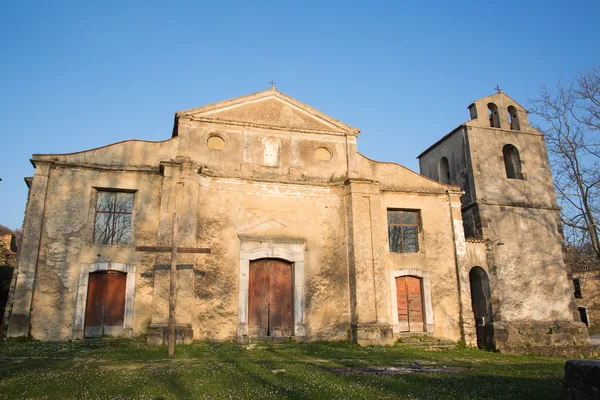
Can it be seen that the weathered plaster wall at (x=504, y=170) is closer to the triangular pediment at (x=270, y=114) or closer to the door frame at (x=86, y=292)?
the triangular pediment at (x=270, y=114)

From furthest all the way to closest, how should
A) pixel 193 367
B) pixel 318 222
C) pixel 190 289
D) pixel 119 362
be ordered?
pixel 318 222, pixel 190 289, pixel 119 362, pixel 193 367

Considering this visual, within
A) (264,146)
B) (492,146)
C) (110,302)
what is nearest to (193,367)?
(110,302)

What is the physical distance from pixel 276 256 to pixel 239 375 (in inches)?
256

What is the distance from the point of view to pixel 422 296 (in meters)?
16.2

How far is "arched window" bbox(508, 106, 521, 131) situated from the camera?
2016cm

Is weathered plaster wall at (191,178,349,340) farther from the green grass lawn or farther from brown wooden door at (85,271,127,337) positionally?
brown wooden door at (85,271,127,337)

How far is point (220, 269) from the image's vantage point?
14.5m

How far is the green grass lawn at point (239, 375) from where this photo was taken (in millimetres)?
7309

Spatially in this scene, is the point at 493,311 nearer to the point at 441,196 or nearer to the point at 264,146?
the point at 441,196

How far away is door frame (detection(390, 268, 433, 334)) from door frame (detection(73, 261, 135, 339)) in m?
8.52

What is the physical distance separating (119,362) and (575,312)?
16691mm

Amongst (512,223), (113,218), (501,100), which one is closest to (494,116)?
(501,100)

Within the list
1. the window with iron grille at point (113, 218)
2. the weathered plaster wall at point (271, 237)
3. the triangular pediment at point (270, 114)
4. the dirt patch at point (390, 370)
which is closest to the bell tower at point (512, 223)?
the weathered plaster wall at point (271, 237)

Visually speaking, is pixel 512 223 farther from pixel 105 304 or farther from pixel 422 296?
pixel 105 304
